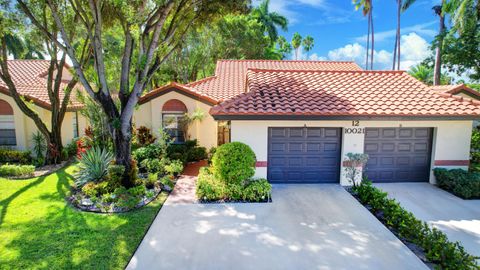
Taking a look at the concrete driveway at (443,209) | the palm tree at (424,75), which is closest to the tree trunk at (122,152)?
the concrete driveway at (443,209)

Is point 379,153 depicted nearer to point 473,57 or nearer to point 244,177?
point 244,177

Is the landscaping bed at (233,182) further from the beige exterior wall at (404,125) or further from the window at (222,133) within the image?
the window at (222,133)

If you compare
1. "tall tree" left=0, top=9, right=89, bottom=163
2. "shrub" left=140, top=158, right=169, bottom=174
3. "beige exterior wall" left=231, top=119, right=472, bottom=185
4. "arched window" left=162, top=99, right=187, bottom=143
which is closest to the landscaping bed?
"beige exterior wall" left=231, top=119, right=472, bottom=185

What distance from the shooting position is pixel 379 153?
34.7 ft

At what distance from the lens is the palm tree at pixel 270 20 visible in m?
38.2

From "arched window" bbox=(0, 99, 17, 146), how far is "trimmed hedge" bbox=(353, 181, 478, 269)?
58.5 ft

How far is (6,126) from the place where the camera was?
48.7ft

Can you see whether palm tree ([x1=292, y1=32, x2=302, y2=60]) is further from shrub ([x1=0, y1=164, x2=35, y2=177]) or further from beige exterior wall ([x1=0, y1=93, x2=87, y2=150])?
shrub ([x1=0, y1=164, x2=35, y2=177])

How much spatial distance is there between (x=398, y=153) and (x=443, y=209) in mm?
2841

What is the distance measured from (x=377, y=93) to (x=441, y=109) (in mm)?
2231

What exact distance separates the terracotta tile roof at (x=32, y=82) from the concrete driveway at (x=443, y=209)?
1721 centimetres

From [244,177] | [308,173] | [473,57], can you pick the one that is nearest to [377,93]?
[308,173]

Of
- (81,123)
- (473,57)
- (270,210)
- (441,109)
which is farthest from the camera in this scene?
(473,57)

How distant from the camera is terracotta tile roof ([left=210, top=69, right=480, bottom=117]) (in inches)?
375
